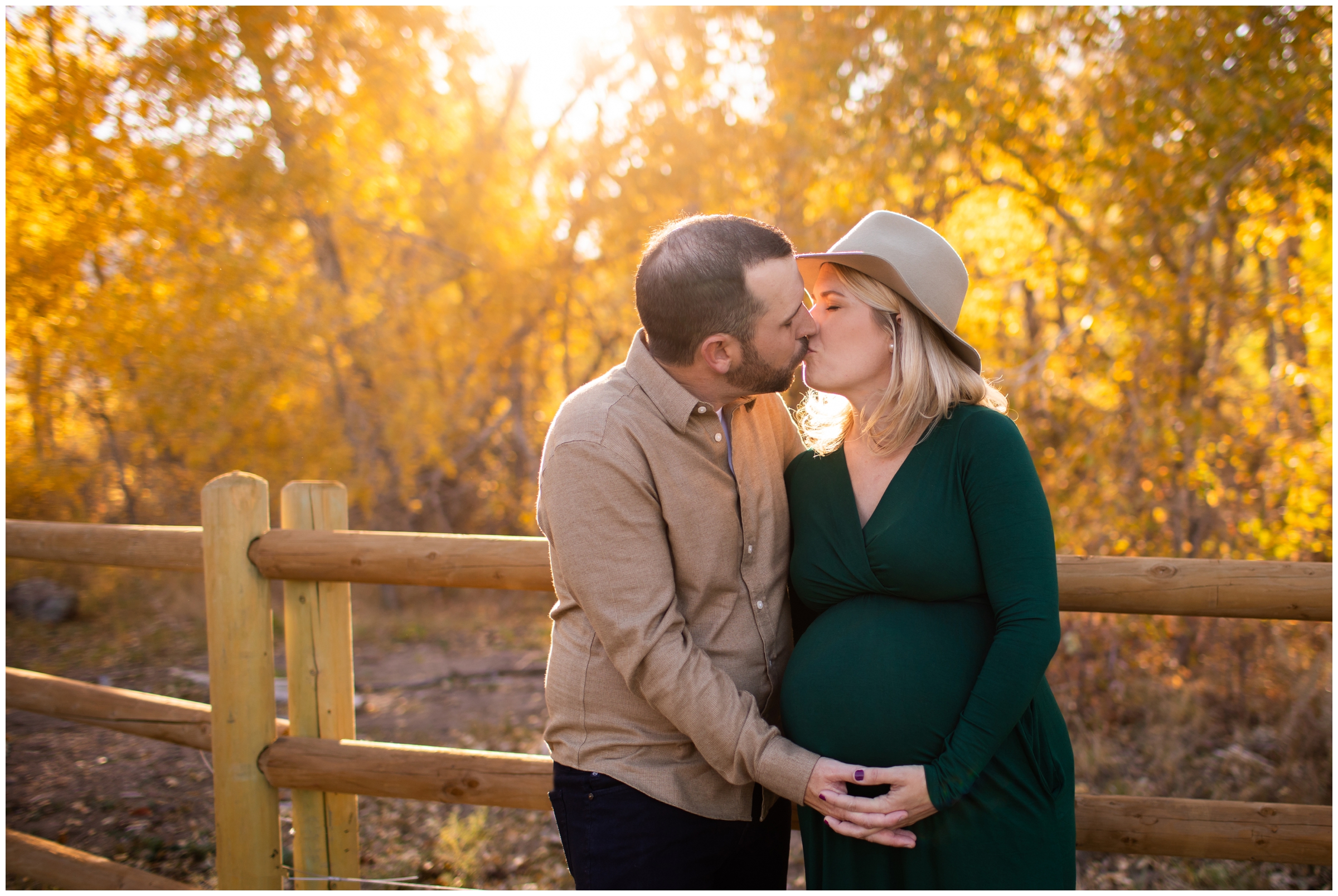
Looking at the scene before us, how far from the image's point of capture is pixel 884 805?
1.77m

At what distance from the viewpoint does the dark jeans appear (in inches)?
75.7

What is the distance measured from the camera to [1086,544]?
5.21 m

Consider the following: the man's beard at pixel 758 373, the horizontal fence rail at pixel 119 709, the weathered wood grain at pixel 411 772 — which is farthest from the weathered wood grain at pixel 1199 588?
the horizontal fence rail at pixel 119 709

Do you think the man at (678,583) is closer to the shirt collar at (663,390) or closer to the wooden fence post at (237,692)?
Result: the shirt collar at (663,390)

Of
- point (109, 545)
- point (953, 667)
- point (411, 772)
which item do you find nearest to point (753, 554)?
point (953, 667)

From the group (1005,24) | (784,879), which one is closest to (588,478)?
(784,879)

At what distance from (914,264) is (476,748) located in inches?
194

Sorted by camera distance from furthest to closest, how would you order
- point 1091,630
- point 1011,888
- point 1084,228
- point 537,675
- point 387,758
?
point 537,675, point 1084,228, point 1091,630, point 387,758, point 1011,888

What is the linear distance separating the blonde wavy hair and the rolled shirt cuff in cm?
→ 73

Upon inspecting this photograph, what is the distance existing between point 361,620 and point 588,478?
27.2 feet

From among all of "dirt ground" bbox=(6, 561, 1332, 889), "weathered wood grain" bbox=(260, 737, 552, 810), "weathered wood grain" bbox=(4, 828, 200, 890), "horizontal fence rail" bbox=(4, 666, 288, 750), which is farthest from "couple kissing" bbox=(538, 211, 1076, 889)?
"dirt ground" bbox=(6, 561, 1332, 889)

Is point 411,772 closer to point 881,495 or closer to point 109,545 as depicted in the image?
point 109,545

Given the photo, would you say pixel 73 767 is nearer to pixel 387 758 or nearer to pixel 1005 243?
pixel 387 758

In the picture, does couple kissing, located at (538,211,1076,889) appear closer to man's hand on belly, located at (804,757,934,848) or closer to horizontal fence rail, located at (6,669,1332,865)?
man's hand on belly, located at (804,757,934,848)
